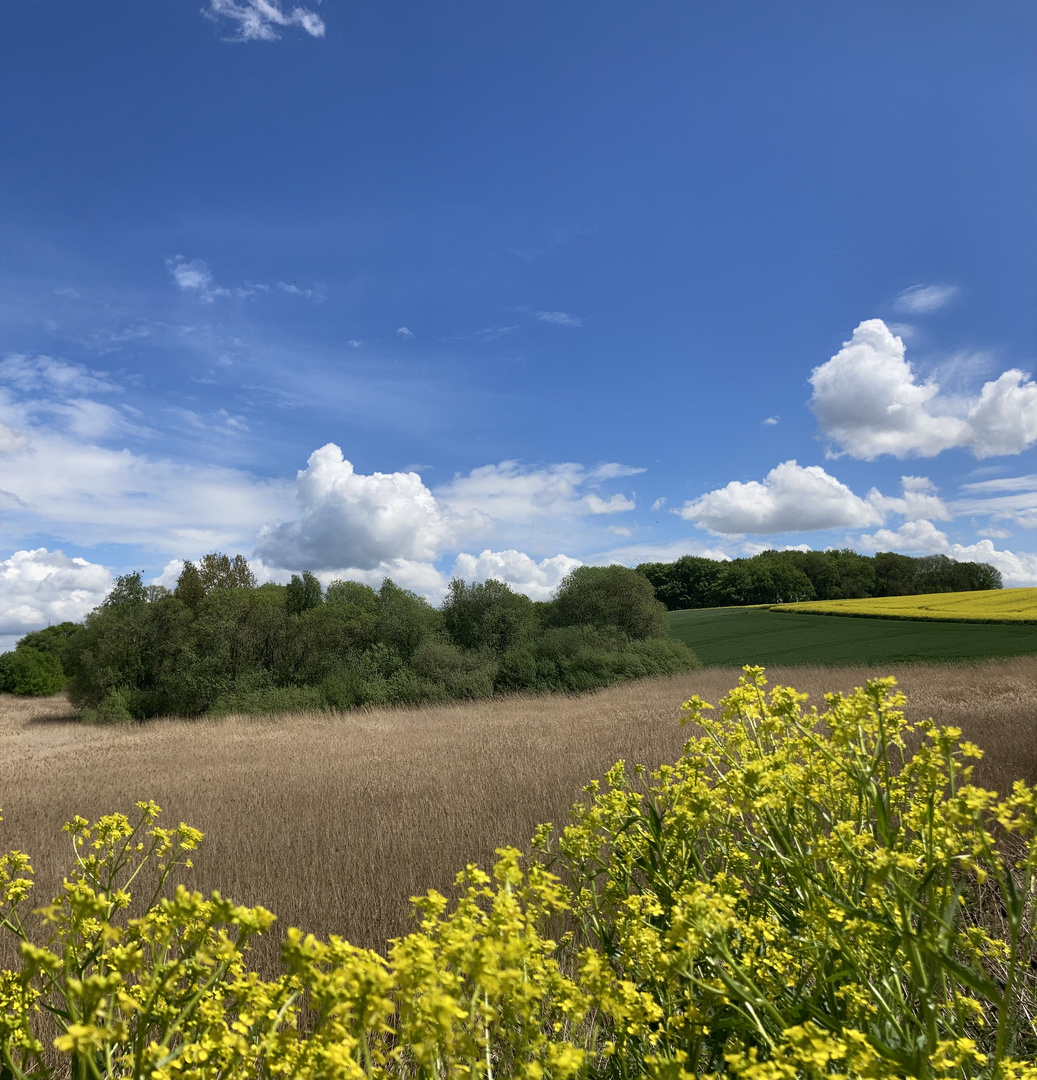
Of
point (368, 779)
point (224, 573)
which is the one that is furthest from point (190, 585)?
point (368, 779)

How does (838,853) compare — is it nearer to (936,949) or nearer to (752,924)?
(752,924)

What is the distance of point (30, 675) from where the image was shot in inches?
1785

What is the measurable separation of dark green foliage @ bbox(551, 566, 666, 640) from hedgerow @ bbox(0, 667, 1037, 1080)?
28.7 metres

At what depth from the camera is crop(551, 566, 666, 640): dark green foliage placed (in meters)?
32.0

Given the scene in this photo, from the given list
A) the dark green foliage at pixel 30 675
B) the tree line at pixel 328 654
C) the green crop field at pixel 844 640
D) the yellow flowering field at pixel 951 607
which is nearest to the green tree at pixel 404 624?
the tree line at pixel 328 654

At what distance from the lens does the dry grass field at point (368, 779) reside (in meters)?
5.51

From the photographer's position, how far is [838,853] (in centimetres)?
224

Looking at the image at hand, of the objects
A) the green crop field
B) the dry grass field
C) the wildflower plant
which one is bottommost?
the green crop field

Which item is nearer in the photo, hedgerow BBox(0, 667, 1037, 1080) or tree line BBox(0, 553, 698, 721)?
hedgerow BBox(0, 667, 1037, 1080)

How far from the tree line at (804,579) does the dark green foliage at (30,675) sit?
5167 centimetres

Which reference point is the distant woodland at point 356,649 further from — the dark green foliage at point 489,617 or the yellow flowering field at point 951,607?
the yellow flowering field at point 951,607

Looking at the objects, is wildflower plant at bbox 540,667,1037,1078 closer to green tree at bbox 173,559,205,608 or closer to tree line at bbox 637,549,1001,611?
green tree at bbox 173,559,205,608

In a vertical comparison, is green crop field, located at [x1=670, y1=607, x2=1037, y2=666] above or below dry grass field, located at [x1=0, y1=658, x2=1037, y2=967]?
below

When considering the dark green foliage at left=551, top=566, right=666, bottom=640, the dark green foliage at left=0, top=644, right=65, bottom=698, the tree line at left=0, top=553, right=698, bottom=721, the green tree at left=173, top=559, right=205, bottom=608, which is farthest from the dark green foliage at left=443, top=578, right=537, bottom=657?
the dark green foliage at left=0, top=644, right=65, bottom=698
